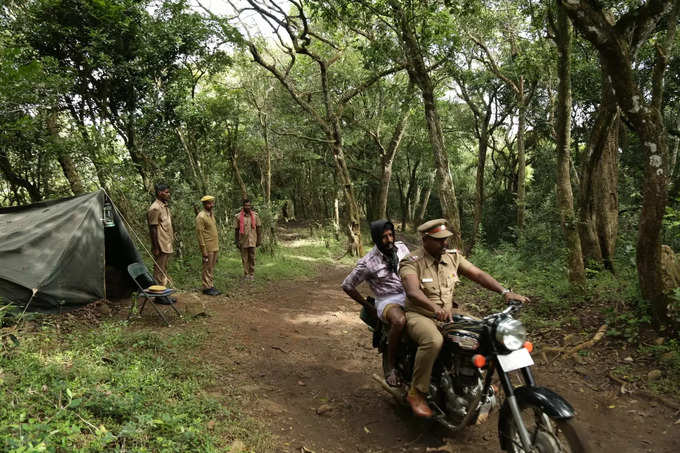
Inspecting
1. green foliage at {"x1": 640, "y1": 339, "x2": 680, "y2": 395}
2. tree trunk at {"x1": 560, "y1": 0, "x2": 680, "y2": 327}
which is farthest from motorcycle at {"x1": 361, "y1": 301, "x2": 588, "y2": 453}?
tree trunk at {"x1": 560, "y1": 0, "x2": 680, "y2": 327}

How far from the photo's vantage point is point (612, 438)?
3.66m

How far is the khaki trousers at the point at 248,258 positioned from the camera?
10.2 meters

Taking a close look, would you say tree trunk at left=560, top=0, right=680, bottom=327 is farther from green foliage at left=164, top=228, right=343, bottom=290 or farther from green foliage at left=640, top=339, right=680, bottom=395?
green foliage at left=164, top=228, right=343, bottom=290

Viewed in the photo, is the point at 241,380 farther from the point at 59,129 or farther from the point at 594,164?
the point at 59,129

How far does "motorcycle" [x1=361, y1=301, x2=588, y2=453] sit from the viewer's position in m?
2.75

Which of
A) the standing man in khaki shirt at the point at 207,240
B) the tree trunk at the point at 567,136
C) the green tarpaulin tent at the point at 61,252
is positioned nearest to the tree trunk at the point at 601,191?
the tree trunk at the point at 567,136

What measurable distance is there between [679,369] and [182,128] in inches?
438

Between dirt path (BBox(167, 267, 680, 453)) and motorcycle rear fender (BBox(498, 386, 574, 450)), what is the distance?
65cm

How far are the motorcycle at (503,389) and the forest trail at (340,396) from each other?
20.5 inches

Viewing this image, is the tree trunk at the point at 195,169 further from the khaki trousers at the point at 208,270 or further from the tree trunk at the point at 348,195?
the tree trunk at the point at 348,195

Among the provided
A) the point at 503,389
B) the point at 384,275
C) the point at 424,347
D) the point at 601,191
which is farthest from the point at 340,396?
the point at 601,191

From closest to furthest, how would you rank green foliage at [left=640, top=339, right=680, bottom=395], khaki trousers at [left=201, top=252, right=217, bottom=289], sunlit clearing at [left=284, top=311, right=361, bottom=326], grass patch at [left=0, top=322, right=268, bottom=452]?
grass patch at [left=0, top=322, right=268, bottom=452], green foliage at [left=640, top=339, right=680, bottom=395], sunlit clearing at [left=284, top=311, right=361, bottom=326], khaki trousers at [left=201, top=252, right=217, bottom=289]

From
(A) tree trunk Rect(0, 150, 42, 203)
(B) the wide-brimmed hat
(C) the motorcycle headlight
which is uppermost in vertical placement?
(A) tree trunk Rect(0, 150, 42, 203)

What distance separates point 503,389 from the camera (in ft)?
9.90
